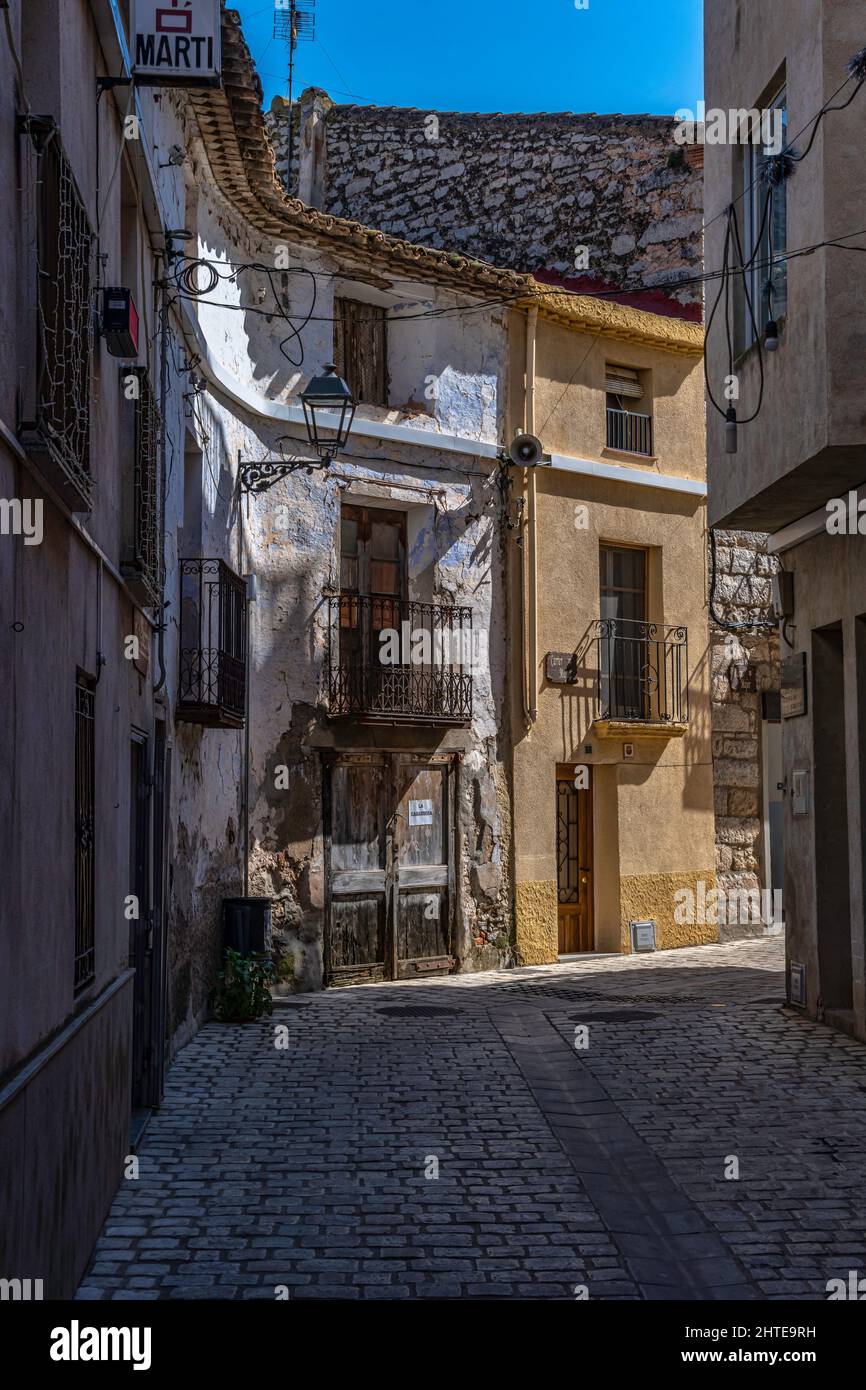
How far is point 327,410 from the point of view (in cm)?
1540

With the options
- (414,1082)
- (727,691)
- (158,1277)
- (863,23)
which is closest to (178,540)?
(414,1082)

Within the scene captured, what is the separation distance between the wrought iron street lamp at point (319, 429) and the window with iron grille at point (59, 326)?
725 cm

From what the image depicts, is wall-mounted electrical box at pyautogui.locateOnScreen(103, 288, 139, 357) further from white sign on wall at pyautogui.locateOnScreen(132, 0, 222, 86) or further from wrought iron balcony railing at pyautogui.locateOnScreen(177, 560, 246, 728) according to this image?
wrought iron balcony railing at pyautogui.locateOnScreen(177, 560, 246, 728)

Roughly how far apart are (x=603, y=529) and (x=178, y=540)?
299 inches

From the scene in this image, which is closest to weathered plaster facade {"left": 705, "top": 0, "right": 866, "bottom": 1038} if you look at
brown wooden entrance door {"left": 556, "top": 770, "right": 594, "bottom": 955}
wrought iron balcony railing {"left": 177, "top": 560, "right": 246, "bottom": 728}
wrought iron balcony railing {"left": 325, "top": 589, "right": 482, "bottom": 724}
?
wrought iron balcony railing {"left": 177, "top": 560, "right": 246, "bottom": 728}

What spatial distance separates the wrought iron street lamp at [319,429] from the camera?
1298 cm

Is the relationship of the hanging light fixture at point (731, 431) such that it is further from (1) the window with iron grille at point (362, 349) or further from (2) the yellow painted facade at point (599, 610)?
(2) the yellow painted facade at point (599, 610)

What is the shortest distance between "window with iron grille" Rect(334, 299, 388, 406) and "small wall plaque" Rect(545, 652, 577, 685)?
3369mm

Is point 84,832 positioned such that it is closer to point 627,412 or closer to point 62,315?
point 62,315

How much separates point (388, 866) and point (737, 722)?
5339 mm

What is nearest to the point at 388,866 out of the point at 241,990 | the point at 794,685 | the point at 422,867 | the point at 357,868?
the point at 357,868

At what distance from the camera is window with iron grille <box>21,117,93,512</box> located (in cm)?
462

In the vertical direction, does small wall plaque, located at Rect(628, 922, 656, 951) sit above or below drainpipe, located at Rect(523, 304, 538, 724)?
below
